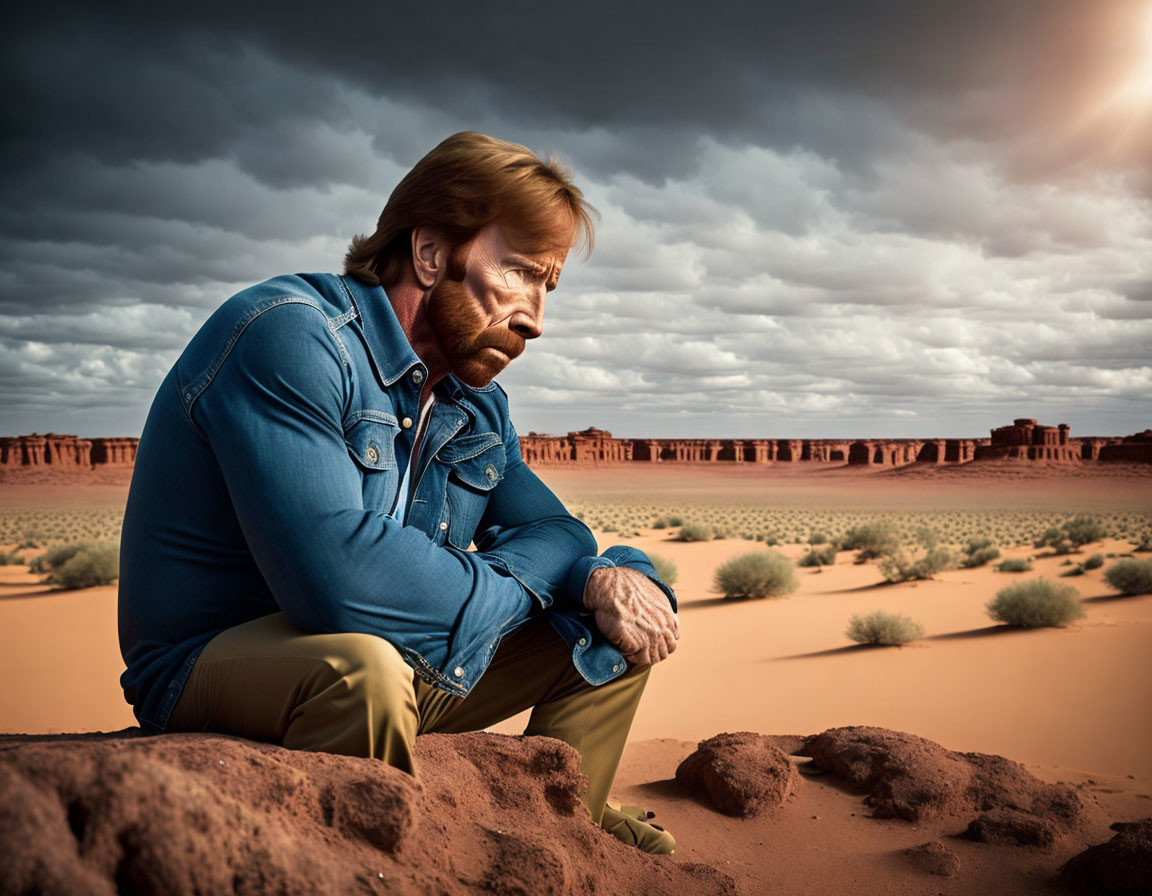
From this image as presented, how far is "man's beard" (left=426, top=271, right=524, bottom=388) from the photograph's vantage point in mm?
3199

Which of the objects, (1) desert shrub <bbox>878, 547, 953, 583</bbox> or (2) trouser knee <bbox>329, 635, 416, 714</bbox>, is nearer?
(2) trouser knee <bbox>329, 635, 416, 714</bbox>

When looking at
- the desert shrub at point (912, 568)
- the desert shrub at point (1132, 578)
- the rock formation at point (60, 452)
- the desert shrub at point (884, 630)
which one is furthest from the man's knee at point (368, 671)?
the rock formation at point (60, 452)

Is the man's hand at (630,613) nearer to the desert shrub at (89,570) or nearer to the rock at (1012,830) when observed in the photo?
the rock at (1012,830)

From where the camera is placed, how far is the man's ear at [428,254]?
10.6 ft

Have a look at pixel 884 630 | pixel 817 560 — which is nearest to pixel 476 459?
pixel 884 630

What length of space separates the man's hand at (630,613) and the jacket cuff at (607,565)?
0.03m

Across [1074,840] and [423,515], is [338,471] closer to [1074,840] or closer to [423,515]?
[423,515]

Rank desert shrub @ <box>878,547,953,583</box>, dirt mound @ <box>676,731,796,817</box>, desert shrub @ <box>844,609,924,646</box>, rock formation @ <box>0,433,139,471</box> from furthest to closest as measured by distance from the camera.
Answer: rock formation @ <box>0,433,139,471</box>
desert shrub @ <box>878,547,953,583</box>
desert shrub @ <box>844,609,924,646</box>
dirt mound @ <box>676,731,796,817</box>

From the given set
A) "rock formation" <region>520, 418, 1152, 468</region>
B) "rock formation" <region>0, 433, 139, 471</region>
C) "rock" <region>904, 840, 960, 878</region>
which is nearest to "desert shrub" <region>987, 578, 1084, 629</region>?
"rock" <region>904, 840, 960, 878</region>

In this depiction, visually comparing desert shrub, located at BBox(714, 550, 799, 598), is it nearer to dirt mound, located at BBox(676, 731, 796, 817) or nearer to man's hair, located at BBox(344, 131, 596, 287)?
dirt mound, located at BBox(676, 731, 796, 817)

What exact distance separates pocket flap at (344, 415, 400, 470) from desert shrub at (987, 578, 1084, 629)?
10753 millimetres

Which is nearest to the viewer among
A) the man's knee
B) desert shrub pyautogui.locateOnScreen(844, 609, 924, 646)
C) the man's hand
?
the man's knee

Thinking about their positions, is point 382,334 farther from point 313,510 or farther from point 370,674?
point 370,674

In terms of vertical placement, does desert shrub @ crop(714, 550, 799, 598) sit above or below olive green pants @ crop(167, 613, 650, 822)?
below
